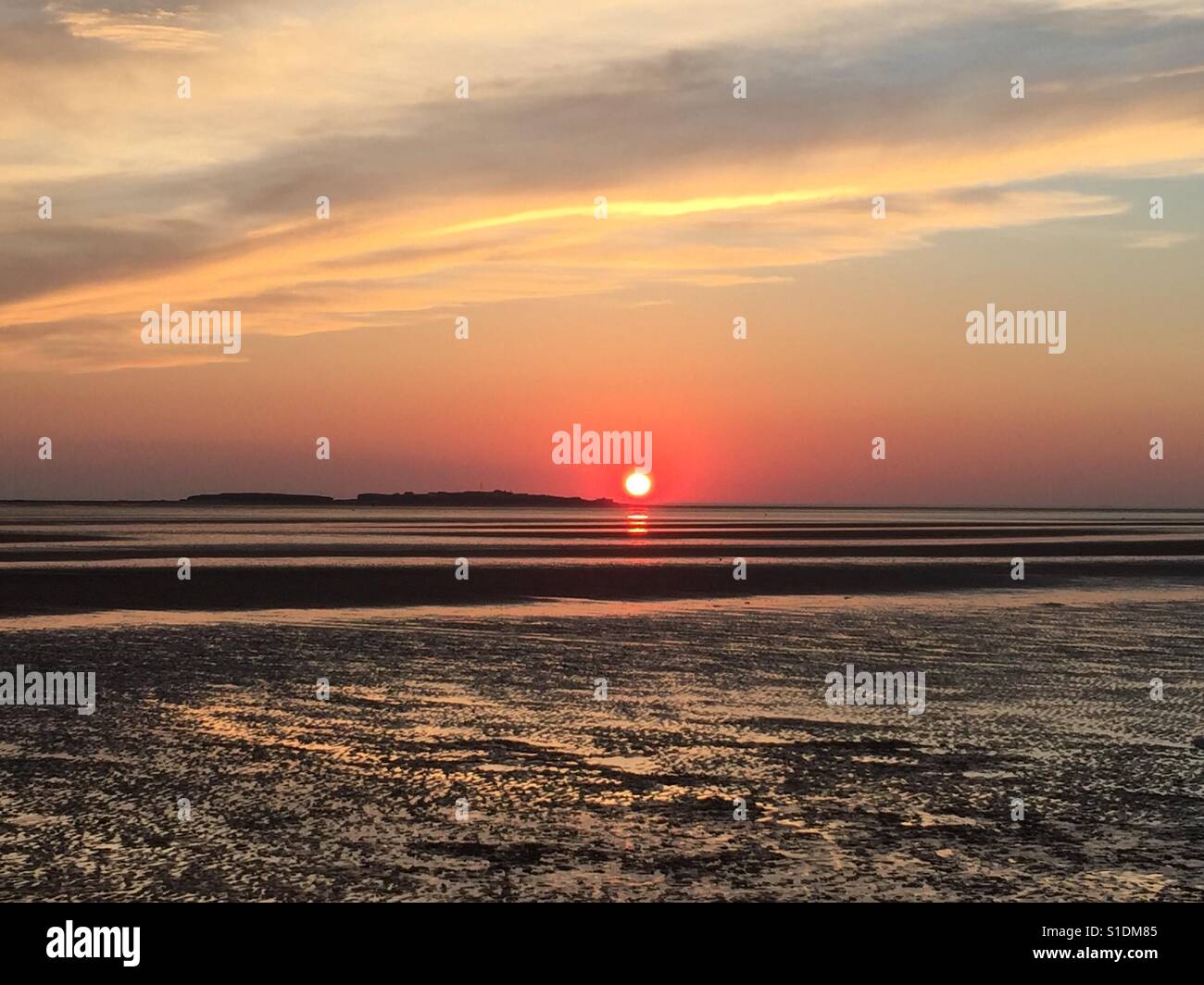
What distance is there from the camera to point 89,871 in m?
10.4

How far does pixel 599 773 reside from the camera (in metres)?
14.2

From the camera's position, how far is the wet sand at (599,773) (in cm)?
1041

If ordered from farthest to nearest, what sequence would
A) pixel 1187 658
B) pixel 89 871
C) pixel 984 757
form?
1. pixel 1187 658
2. pixel 984 757
3. pixel 89 871

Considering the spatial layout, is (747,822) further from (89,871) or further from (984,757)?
(89,871)

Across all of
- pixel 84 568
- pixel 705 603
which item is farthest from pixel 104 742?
pixel 84 568

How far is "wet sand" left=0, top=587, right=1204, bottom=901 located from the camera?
1041 cm

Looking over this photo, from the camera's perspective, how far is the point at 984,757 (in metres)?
15.2

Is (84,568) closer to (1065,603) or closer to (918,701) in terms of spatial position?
(1065,603)

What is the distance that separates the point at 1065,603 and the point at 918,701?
19798 mm
